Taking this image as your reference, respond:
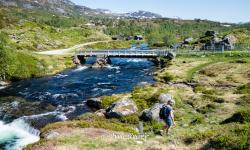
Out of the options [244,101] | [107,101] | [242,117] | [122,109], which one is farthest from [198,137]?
[107,101]

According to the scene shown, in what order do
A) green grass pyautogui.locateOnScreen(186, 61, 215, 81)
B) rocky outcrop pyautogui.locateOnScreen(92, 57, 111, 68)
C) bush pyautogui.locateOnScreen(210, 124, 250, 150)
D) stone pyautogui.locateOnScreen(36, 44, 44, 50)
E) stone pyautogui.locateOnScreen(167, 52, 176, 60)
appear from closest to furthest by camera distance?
bush pyautogui.locateOnScreen(210, 124, 250, 150) < green grass pyautogui.locateOnScreen(186, 61, 215, 81) < stone pyautogui.locateOnScreen(167, 52, 176, 60) < rocky outcrop pyautogui.locateOnScreen(92, 57, 111, 68) < stone pyautogui.locateOnScreen(36, 44, 44, 50)

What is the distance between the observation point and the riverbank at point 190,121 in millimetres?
31555

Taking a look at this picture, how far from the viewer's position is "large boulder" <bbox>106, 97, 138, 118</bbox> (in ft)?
161

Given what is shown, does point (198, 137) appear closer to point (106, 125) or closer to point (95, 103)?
point (106, 125)

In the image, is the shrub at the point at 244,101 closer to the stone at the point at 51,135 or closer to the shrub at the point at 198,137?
the shrub at the point at 198,137

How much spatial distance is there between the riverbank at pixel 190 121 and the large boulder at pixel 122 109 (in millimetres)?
968

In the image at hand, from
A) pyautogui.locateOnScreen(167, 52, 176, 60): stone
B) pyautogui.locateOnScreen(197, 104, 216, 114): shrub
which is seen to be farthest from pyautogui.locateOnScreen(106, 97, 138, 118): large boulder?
pyautogui.locateOnScreen(167, 52, 176, 60): stone

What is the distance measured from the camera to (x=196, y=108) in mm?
50500

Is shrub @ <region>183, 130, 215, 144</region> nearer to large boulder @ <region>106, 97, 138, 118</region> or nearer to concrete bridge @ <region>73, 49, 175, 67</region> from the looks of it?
large boulder @ <region>106, 97, 138, 118</region>

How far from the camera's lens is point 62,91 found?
262 feet

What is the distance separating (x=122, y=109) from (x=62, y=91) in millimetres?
32826

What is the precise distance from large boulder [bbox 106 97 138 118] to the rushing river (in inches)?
330

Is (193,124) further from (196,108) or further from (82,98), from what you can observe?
(82,98)

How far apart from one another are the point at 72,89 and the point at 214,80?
104 feet
